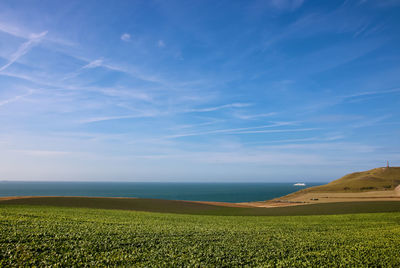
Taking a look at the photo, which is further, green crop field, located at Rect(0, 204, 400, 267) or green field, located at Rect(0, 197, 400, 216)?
green field, located at Rect(0, 197, 400, 216)

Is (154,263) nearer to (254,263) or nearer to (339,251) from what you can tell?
(254,263)

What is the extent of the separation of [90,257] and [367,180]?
12192cm

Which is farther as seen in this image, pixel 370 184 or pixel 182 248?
pixel 370 184

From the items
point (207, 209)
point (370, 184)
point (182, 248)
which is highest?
point (370, 184)

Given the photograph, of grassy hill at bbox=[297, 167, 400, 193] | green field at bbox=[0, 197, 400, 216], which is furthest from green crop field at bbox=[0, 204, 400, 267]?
grassy hill at bbox=[297, 167, 400, 193]

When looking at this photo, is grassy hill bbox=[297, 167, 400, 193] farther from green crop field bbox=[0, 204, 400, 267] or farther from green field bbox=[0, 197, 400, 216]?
green crop field bbox=[0, 204, 400, 267]

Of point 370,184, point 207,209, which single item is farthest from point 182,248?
point 370,184

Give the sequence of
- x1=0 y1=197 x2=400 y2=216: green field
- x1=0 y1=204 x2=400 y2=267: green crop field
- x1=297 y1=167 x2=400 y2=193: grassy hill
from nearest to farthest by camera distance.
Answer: x1=0 y1=204 x2=400 y2=267: green crop field, x1=0 y1=197 x2=400 y2=216: green field, x1=297 y1=167 x2=400 y2=193: grassy hill

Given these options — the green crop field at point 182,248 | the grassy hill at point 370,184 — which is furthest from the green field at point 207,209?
the grassy hill at point 370,184

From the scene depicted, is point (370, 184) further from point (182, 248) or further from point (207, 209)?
point (182, 248)

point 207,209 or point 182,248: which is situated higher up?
point 182,248

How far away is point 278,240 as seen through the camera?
17.1 metres

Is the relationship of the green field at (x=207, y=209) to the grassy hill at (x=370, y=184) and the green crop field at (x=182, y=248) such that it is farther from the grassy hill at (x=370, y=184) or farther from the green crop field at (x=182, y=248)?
the grassy hill at (x=370, y=184)

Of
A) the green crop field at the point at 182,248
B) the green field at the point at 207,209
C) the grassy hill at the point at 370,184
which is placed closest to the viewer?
the green crop field at the point at 182,248
